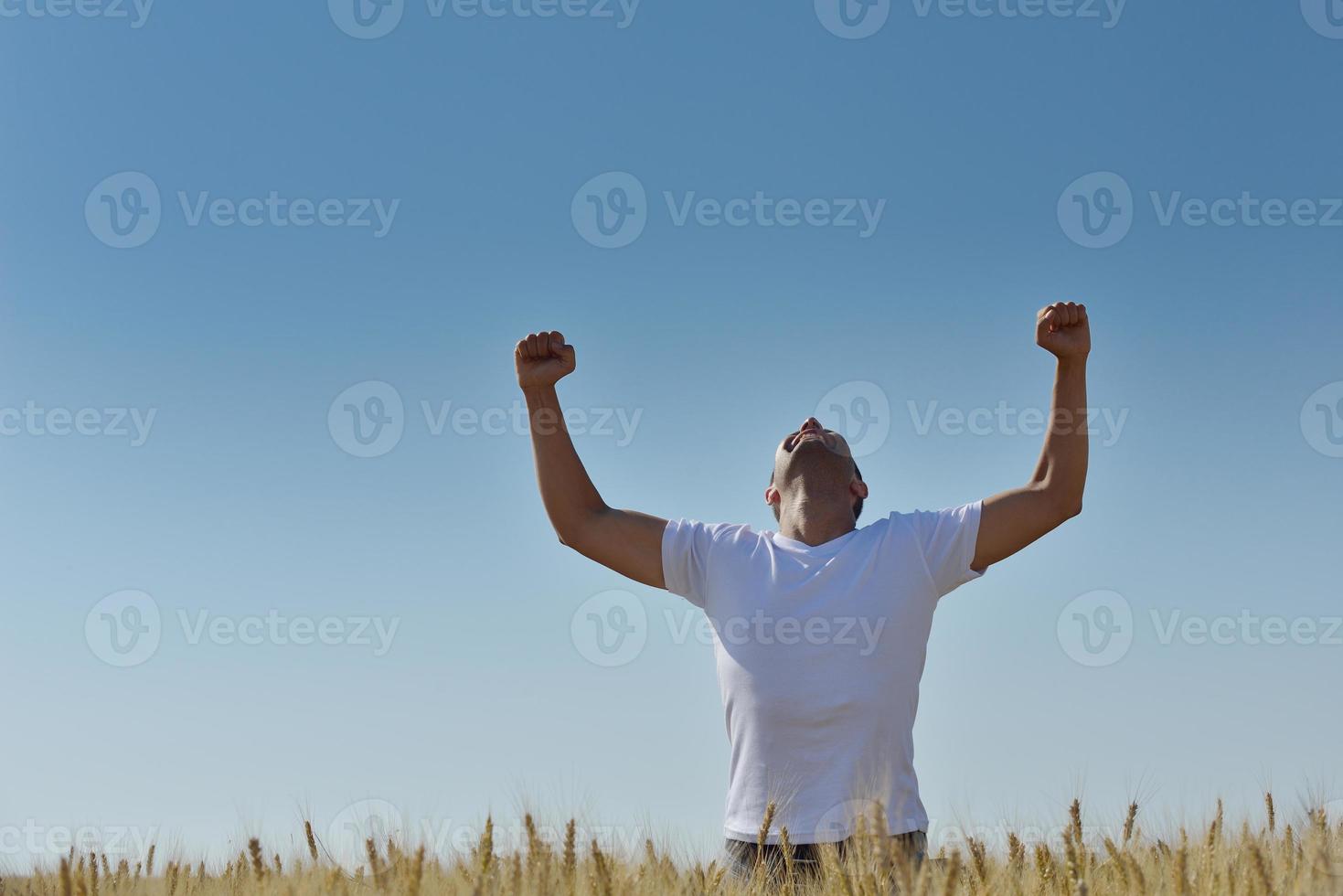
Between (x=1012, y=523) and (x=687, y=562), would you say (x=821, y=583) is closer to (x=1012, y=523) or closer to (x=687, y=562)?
(x=687, y=562)

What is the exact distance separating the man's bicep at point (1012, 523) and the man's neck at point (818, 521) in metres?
0.53

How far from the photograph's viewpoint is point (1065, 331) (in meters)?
4.49

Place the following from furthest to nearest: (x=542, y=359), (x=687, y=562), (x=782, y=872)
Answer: (x=542, y=359), (x=687, y=562), (x=782, y=872)

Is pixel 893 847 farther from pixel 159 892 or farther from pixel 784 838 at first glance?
pixel 159 892

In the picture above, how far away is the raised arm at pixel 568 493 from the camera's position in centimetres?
450

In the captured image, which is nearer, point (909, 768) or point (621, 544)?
point (909, 768)

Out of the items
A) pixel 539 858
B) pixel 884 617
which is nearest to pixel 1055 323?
pixel 884 617

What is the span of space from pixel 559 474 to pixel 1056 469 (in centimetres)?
196

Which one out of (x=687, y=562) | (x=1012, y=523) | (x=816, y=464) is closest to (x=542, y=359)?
(x=687, y=562)

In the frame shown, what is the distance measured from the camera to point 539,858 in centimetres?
288

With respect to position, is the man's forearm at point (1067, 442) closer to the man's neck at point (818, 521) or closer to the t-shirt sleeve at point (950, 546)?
the t-shirt sleeve at point (950, 546)

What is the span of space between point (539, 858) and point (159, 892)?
5.28 feet

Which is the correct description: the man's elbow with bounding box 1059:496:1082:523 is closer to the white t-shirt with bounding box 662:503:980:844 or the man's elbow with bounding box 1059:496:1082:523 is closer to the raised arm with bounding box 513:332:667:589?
the white t-shirt with bounding box 662:503:980:844

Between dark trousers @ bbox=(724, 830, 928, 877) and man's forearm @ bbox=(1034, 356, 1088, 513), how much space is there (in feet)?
4.45
